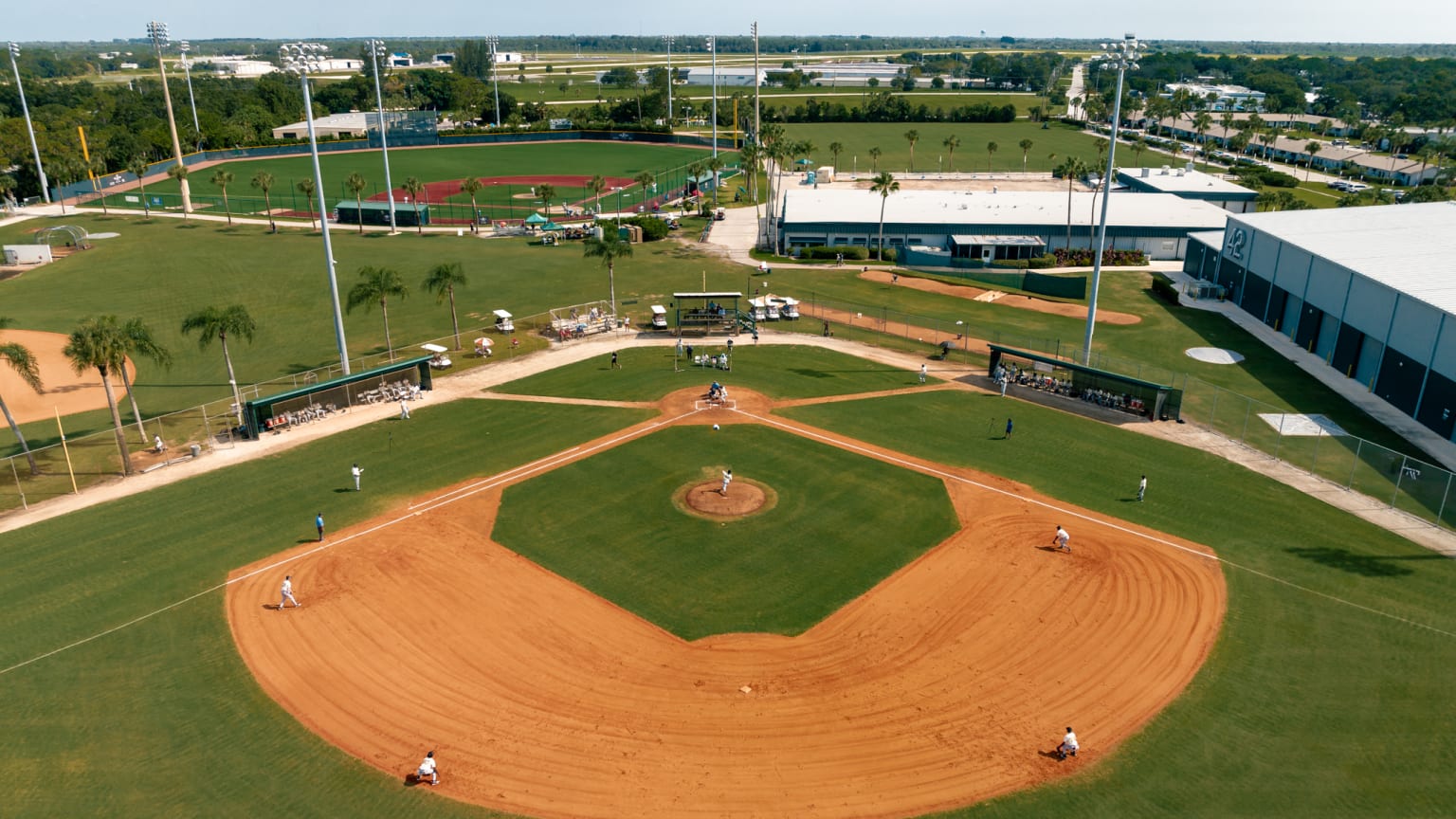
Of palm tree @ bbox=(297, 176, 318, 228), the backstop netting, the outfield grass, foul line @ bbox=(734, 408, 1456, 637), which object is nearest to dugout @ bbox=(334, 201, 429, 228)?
palm tree @ bbox=(297, 176, 318, 228)

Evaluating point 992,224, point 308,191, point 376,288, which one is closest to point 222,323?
point 376,288

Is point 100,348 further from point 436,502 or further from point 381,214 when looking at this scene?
point 381,214

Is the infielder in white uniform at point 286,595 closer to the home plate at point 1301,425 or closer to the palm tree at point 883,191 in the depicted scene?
the home plate at point 1301,425

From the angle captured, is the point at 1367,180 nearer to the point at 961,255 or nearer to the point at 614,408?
the point at 961,255

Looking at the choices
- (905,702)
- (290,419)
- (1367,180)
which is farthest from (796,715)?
(1367,180)

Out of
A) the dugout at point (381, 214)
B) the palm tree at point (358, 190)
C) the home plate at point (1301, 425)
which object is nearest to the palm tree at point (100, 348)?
the palm tree at point (358, 190)

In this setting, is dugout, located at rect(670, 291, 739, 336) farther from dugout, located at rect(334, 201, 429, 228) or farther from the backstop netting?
the backstop netting

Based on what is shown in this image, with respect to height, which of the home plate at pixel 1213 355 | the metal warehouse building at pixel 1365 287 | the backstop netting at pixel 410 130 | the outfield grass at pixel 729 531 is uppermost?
the backstop netting at pixel 410 130
